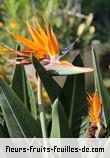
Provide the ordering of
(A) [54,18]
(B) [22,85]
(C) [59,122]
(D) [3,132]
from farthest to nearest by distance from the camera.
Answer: (A) [54,18], (B) [22,85], (D) [3,132], (C) [59,122]

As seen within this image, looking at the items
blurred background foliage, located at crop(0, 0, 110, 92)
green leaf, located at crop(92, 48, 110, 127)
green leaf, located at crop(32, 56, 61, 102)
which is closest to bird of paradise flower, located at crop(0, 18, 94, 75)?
green leaf, located at crop(32, 56, 61, 102)

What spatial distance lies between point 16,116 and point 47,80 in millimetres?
87

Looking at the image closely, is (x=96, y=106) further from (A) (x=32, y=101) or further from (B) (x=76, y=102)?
(A) (x=32, y=101)

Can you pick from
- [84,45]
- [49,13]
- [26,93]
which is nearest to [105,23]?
[84,45]

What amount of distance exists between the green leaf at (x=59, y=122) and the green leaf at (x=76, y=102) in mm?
108

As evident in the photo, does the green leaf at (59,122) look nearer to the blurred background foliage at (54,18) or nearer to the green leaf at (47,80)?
the green leaf at (47,80)

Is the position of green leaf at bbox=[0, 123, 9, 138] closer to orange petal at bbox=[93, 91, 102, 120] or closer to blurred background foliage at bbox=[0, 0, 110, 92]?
orange petal at bbox=[93, 91, 102, 120]

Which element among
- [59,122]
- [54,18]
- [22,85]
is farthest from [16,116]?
[54,18]

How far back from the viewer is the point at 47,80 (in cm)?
98

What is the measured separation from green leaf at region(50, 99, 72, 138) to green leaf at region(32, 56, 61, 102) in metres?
0.07

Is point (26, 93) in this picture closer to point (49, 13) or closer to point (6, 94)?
point (6, 94)

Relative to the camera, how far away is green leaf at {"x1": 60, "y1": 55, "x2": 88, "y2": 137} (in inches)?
42.0

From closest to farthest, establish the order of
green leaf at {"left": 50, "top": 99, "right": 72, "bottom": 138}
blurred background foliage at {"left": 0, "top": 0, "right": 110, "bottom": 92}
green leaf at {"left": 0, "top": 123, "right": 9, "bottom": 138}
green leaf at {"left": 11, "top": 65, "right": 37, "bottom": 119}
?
green leaf at {"left": 50, "top": 99, "right": 72, "bottom": 138}, green leaf at {"left": 0, "top": 123, "right": 9, "bottom": 138}, green leaf at {"left": 11, "top": 65, "right": 37, "bottom": 119}, blurred background foliage at {"left": 0, "top": 0, "right": 110, "bottom": 92}

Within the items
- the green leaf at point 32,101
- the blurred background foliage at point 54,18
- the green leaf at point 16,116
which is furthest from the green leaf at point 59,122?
the blurred background foliage at point 54,18
